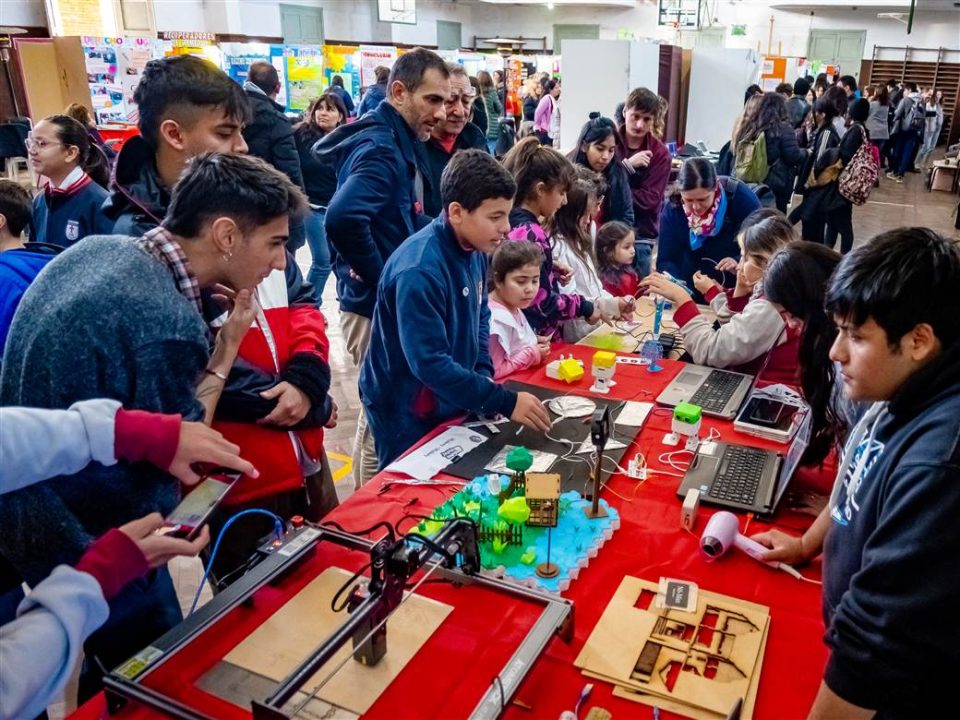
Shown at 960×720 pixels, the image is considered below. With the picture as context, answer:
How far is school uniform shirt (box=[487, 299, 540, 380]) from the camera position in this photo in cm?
256

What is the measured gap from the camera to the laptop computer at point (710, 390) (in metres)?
2.18

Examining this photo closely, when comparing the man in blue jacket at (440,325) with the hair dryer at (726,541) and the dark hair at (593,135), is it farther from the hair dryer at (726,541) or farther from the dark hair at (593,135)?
the dark hair at (593,135)

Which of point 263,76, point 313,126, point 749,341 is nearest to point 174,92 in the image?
point 749,341

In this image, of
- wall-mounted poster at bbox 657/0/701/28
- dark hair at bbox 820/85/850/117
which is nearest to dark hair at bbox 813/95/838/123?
dark hair at bbox 820/85/850/117

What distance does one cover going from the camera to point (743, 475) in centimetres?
178

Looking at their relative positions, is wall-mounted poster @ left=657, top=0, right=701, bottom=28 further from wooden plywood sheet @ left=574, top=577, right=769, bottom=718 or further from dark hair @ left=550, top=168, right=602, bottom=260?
wooden plywood sheet @ left=574, top=577, right=769, bottom=718

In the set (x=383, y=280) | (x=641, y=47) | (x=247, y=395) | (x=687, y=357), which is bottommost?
(x=687, y=357)

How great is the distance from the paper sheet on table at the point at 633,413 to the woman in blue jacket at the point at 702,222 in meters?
1.53

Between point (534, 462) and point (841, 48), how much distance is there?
19228 mm

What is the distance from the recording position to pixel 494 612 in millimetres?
1315

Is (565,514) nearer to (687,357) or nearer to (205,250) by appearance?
(205,250)

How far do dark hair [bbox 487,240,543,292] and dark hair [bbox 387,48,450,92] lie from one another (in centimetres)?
72

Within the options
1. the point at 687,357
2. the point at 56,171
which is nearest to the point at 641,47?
the point at 687,357

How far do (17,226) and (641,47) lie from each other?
5.68 metres
